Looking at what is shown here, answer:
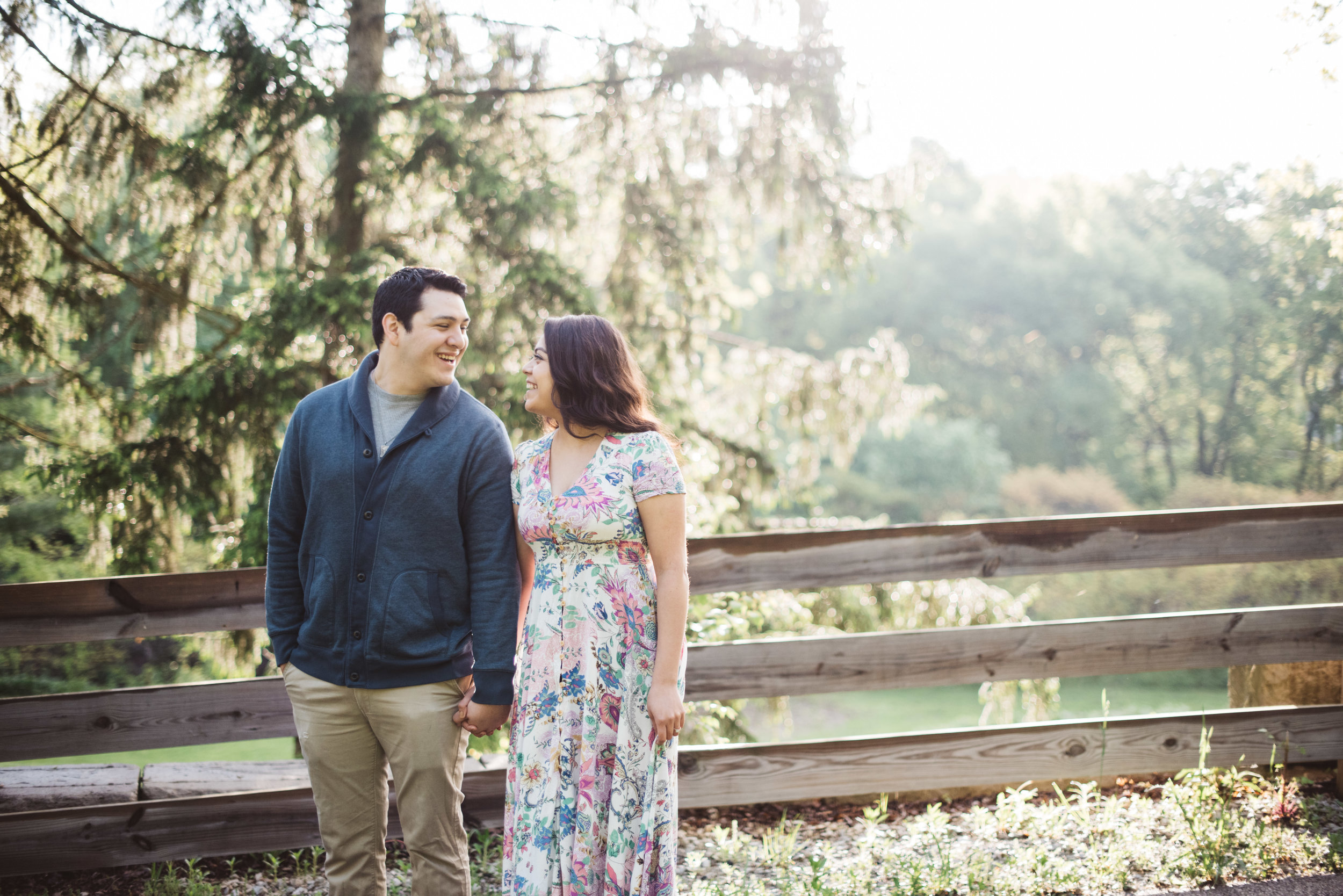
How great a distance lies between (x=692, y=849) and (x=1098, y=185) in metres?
30.8

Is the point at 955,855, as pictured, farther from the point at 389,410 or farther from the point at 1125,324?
the point at 1125,324

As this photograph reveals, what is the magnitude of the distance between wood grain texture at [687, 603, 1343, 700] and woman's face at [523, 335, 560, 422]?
4.34 ft

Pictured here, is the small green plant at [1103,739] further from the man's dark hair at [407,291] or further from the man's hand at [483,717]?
the man's dark hair at [407,291]

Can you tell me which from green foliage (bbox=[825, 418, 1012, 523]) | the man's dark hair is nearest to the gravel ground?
the man's dark hair

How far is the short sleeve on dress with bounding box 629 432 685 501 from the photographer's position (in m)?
2.16

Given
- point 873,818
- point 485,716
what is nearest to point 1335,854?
point 873,818

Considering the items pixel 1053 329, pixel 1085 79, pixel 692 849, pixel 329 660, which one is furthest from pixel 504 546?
pixel 1053 329

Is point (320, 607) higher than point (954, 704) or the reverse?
higher

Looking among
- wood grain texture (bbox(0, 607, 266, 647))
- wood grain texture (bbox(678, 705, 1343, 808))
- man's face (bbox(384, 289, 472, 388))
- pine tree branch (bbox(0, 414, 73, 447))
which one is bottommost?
wood grain texture (bbox(678, 705, 1343, 808))

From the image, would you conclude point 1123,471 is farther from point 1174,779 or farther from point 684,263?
point 1174,779

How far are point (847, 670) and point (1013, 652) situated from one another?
65cm

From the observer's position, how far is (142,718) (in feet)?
9.88

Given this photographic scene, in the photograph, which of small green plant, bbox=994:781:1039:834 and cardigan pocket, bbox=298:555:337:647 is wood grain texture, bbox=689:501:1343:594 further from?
cardigan pocket, bbox=298:555:337:647

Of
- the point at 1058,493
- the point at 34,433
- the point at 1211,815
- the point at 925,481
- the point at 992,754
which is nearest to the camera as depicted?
the point at 1211,815
